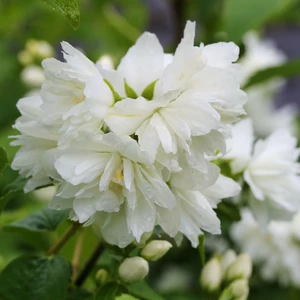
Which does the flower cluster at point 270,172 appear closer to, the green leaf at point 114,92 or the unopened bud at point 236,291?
the unopened bud at point 236,291

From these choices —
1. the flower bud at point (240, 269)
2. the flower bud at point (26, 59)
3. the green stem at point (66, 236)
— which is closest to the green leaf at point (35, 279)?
the green stem at point (66, 236)

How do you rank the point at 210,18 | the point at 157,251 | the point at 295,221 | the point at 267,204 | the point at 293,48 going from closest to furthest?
the point at 157,251
the point at 267,204
the point at 295,221
the point at 210,18
the point at 293,48

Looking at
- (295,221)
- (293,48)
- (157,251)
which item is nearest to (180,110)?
(157,251)

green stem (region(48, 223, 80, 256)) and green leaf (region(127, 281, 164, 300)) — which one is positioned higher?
green stem (region(48, 223, 80, 256))

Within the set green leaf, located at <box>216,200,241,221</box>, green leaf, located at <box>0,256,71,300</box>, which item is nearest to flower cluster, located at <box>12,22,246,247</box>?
green leaf, located at <box>0,256,71,300</box>

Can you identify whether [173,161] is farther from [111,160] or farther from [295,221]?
[295,221]

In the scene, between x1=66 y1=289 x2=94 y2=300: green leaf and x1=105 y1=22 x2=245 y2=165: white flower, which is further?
x1=66 y1=289 x2=94 y2=300: green leaf

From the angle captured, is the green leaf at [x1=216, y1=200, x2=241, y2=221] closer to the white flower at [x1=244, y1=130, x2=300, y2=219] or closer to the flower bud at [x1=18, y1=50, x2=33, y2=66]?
the white flower at [x1=244, y1=130, x2=300, y2=219]
